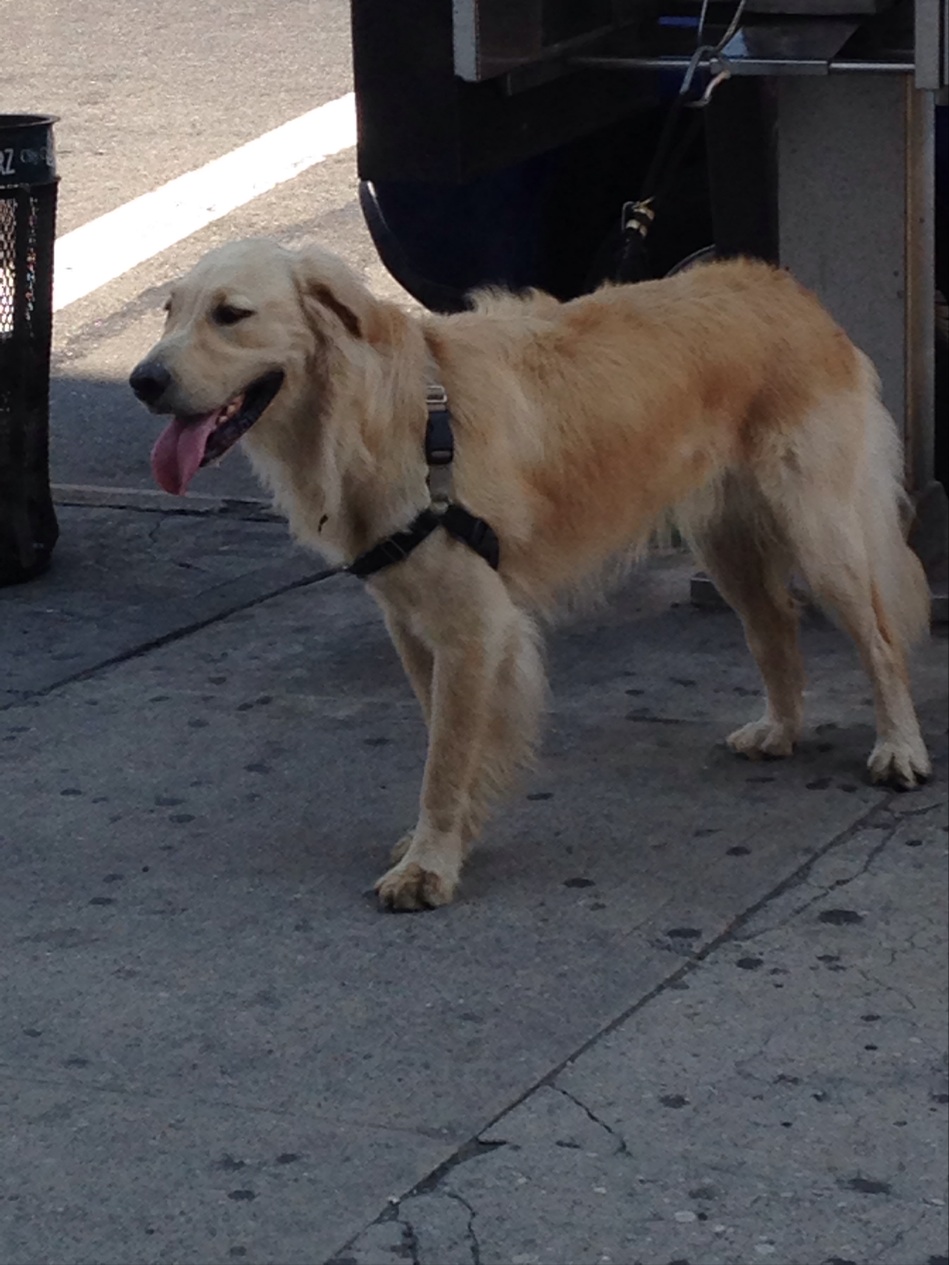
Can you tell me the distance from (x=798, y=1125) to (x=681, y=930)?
2.68 ft

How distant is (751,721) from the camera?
231 inches

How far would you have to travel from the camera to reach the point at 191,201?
476 inches

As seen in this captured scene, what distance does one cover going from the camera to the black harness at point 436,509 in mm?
4688

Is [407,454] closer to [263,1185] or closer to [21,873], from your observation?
[21,873]

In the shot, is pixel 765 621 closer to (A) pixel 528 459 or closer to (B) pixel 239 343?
(A) pixel 528 459

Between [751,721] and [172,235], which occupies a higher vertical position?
[172,235]

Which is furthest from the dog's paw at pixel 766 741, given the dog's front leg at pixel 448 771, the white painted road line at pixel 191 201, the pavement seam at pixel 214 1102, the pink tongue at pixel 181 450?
the white painted road line at pixel 191 201

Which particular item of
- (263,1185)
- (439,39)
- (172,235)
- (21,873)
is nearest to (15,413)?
(439,39)

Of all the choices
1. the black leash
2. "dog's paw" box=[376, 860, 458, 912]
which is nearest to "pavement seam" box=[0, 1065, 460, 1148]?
"dog's paw" box=[376, 860, 458, 912]

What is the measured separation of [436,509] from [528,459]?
314 millimetres

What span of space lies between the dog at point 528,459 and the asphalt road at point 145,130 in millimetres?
3019

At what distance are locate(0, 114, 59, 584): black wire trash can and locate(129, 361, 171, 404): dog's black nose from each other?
2.55 m

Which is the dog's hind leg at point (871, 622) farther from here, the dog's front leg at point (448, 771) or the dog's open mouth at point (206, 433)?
the dog's open mouth at point (206, 433)

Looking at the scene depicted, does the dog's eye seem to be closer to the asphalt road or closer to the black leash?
the black leash
